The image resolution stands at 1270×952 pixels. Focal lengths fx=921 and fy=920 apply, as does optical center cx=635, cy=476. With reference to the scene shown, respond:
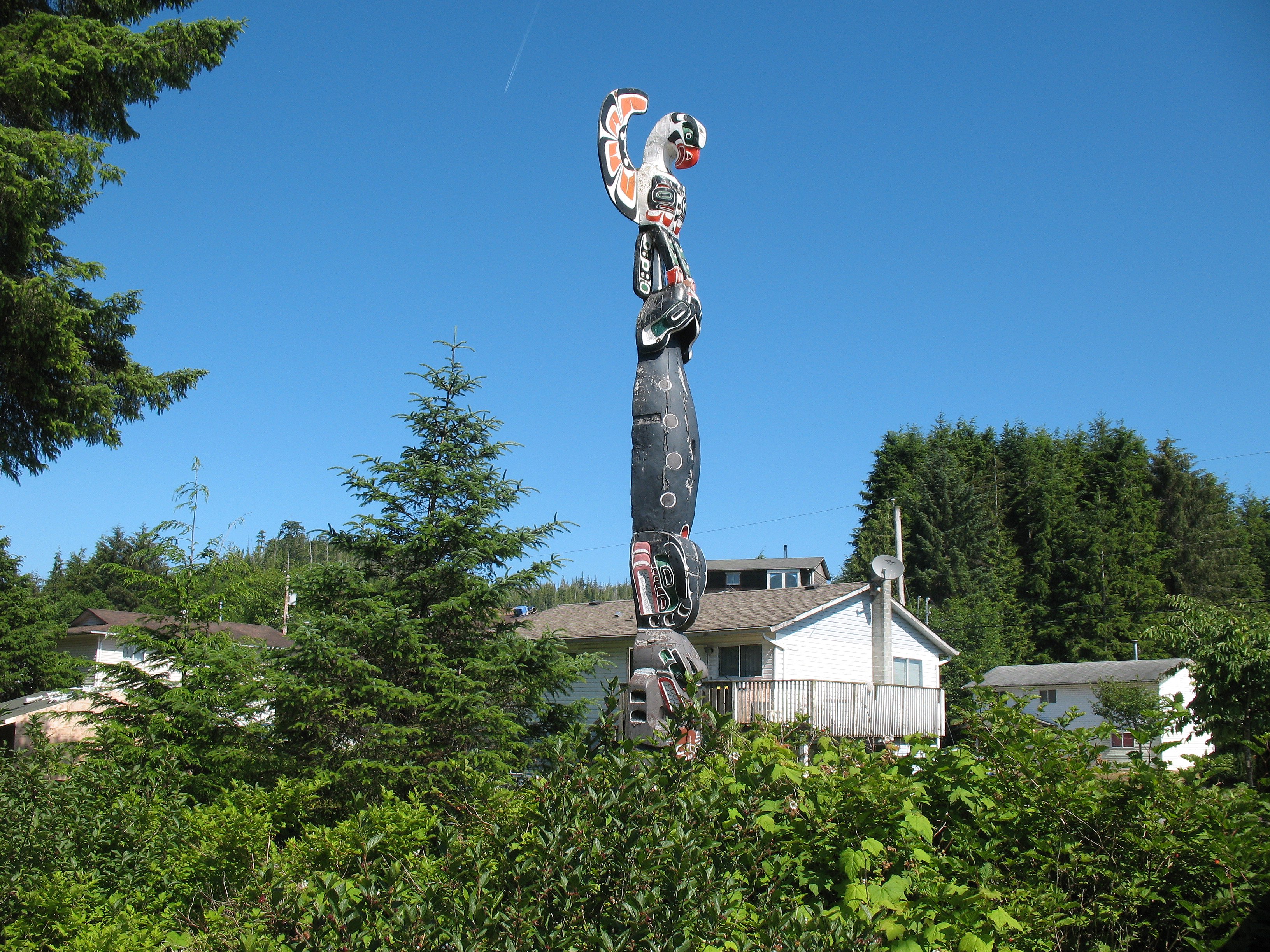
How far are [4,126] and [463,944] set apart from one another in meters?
9.93

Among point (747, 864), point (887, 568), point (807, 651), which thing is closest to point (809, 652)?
point (807, 651)

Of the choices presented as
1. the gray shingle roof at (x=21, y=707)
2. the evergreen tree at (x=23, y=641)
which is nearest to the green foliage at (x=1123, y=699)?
the gray shingle roof at (x=21, y=707)

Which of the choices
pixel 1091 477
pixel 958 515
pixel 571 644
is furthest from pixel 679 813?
pixel 1091 477

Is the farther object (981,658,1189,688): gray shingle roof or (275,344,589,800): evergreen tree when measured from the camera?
(981,658,1189,688): gray shingle roof

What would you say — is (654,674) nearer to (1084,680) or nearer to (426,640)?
(426,640)

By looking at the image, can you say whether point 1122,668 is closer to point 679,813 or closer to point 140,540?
point 140,540

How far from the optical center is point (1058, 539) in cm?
4969

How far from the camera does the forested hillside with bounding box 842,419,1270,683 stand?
4556 cm

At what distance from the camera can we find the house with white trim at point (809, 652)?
1677 cm

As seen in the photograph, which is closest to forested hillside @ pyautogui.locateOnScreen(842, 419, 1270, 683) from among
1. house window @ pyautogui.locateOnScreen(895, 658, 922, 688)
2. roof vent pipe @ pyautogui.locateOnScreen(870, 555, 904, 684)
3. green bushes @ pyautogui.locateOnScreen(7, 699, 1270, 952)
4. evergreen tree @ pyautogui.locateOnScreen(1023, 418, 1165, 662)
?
evergreen tree @ pyautogui.locateOnScreen(1023, 418, 1165, 662)

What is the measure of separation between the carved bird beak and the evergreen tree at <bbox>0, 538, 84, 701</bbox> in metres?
26.7

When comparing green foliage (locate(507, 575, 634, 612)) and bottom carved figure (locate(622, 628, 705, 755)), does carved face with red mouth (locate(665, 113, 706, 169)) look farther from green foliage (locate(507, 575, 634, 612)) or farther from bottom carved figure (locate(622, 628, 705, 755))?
green foliage (locate(507, 575, 634, 612))

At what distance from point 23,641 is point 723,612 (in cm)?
2327

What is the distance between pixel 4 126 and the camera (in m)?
9.06
